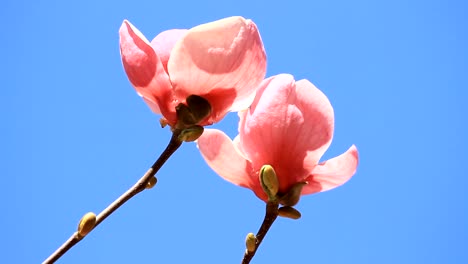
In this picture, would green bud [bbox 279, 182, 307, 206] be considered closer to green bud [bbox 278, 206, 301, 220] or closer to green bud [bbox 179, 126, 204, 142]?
green bud [bbox 278, 206, 301, 220]

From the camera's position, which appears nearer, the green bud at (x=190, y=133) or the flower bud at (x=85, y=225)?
the flower bud at (x=85, y=225)

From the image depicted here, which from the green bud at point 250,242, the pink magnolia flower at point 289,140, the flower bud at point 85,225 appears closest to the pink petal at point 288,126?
the pink magnolia flower at point 289,140

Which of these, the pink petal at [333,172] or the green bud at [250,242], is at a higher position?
the pink petal at [333,172]

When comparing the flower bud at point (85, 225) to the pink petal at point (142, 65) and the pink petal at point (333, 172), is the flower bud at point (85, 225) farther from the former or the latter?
the pink petal at point (333, 172)

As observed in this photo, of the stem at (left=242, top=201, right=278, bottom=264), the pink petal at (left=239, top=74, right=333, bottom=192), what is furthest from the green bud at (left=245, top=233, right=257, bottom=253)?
the pink petal at (left=239, top=74, right=333, bottom=192)

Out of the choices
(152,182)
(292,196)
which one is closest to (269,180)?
(292,196)

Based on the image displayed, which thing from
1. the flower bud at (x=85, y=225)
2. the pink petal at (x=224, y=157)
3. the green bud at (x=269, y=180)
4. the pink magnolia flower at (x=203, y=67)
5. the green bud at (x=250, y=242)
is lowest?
the flower bud at (x=85, y=225)

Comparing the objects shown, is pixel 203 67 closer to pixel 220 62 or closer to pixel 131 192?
pixel 220 62

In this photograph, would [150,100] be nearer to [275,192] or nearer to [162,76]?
[162,76]
